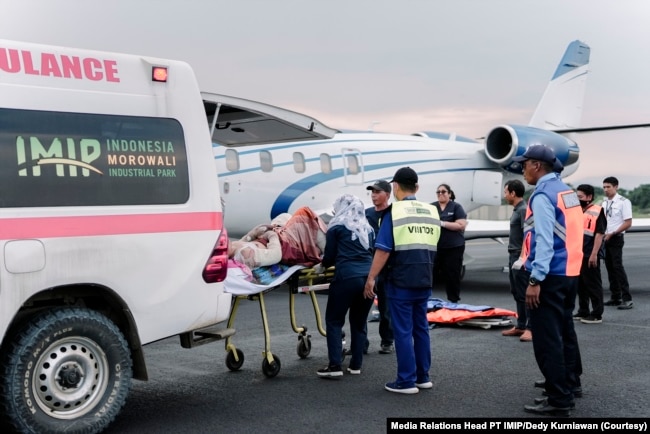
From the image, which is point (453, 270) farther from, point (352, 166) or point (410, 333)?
point (352, 166)

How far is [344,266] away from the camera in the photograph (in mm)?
6914

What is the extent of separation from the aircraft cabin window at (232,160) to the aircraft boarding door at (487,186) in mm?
6721

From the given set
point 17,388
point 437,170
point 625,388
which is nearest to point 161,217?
point 17,388

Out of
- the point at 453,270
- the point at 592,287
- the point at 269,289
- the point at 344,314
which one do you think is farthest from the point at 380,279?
the point at 592,287

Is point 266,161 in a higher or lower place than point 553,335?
higher

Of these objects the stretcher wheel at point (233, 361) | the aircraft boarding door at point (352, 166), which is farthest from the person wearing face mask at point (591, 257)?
the aircraft boarding door at point (352, 166)

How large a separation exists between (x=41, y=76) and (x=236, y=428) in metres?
2.70

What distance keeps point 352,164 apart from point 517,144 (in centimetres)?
408

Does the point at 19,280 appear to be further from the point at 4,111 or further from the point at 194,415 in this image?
the point at 194,415

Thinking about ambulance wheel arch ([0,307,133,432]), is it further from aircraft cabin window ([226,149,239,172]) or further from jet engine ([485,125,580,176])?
jet engine ([485,125,580,176])

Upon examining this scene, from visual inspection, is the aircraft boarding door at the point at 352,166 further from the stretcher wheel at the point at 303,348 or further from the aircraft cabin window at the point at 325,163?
the stretcher wheel at the point at 303,348

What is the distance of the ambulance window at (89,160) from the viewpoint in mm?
4797

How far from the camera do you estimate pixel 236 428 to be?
5355mm

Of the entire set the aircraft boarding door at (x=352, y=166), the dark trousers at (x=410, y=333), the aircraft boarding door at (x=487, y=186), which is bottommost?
the dark trousers at (x=410, y=333)
